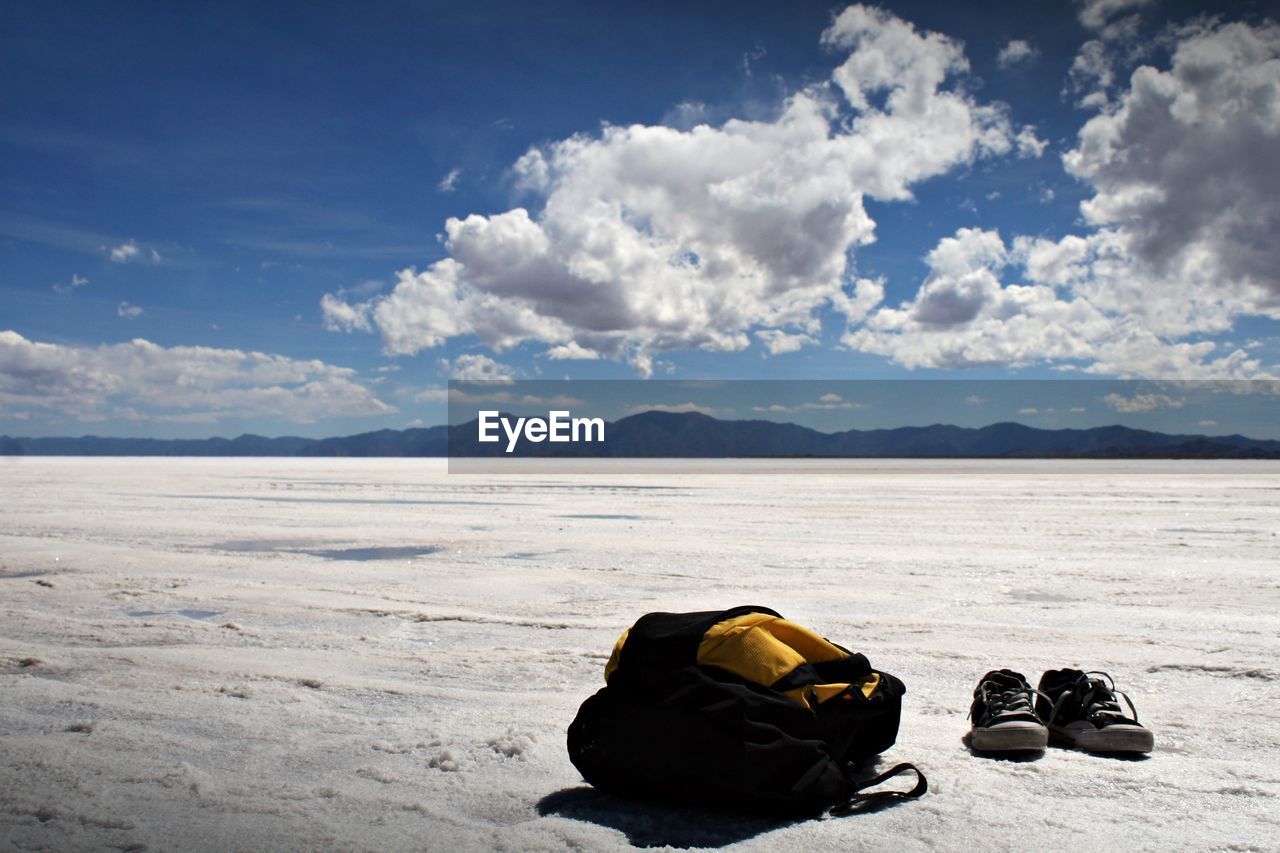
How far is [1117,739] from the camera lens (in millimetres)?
3451

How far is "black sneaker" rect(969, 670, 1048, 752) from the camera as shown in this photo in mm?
3428

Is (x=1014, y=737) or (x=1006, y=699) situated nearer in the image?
(x=1014, y=737)

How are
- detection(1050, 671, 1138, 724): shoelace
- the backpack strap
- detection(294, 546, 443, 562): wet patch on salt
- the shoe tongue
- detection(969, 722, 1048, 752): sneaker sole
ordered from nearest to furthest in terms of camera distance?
the backpack strap, detection(969, 722, 1048, 752): sneaker sole, detection(1050, 671, 1138, 724): shoelace, the shoe tongue, detection(294, 546, 443, 562): wet patch on salt

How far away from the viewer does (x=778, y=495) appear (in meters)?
24.7

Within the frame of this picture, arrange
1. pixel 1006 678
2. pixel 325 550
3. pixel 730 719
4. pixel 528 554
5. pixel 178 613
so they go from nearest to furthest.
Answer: pixel 730 719 < pixel 1006 678 < pixel 178 613 < pixel 528 554 < pixel 325 550

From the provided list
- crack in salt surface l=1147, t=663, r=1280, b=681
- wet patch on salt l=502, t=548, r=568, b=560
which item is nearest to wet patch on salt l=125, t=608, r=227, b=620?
wet patch on salt l=502, t=548, r=568, b=560

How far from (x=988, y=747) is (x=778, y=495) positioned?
70.2 feet

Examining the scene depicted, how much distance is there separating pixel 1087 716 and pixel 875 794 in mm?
1228

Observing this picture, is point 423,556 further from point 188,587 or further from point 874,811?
point 874,811

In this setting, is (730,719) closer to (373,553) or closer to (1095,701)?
(1095,701)

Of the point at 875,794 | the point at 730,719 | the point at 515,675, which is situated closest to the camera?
the point at 730,719

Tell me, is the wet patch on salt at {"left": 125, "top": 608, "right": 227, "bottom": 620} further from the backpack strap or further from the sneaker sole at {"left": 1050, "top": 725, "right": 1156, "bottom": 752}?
the sneaker sole at {"left": 1050, "top": 725, "right": 1156, "bottom": 752}

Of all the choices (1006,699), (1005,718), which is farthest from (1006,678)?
(1005,718)

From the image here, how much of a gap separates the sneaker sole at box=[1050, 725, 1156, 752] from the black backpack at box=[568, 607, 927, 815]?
0.94 m
